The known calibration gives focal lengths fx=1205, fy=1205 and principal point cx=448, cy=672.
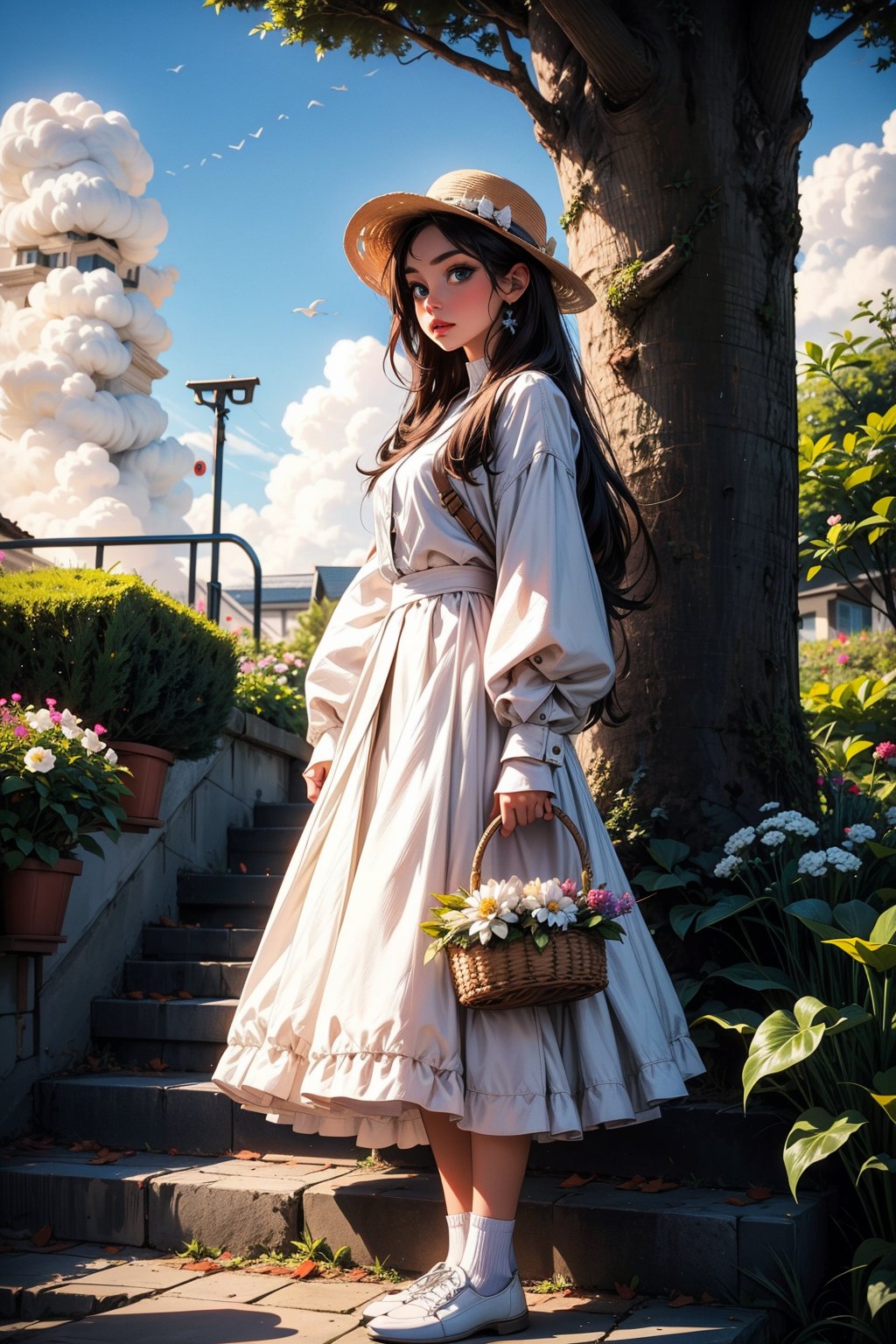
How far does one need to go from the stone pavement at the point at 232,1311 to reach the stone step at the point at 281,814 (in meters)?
2.86

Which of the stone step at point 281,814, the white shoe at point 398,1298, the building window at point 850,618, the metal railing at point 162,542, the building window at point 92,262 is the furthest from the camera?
the building window at point 850,618

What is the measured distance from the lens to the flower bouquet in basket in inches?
80.9

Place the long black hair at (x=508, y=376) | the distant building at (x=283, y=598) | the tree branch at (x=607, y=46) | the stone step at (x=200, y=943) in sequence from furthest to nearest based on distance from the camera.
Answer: the distant building at (x=283, y=598) → the stone step at (x=200, y=943) → the tree branch at (x=607, y=46) → the long black hair at (x=508, y=376)

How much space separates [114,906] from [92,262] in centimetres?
2073

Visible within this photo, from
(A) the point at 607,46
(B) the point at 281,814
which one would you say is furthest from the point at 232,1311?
(B) the point at 281,814

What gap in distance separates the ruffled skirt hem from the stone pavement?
0.33 m

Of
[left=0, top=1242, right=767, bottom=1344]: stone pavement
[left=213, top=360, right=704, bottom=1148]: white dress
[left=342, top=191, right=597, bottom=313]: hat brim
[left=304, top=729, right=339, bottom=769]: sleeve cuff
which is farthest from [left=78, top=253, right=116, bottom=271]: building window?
[left=0, top=1242, right=767, bottom=1344]: stone pavement

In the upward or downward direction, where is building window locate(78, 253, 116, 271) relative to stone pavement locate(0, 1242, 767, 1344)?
upward

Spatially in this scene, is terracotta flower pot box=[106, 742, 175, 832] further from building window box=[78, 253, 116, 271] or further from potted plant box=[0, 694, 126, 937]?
building window box=[78, 253, 116, 271]

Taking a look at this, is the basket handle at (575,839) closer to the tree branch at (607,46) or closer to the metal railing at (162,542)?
the tree branch at (607,46)

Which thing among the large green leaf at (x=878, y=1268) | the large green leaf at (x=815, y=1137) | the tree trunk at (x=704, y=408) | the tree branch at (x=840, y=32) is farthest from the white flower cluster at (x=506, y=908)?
the tree branch at (x=840, y=32)

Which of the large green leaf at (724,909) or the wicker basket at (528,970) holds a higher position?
the large green leaf at (724,909)

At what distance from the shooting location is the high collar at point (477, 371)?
2.70 metres

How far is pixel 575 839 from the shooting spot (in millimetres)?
2268
